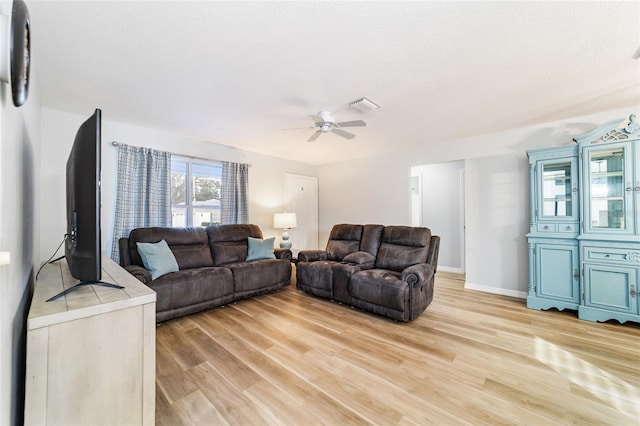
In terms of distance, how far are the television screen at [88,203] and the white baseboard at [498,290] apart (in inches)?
179

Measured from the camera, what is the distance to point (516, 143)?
3.66 m

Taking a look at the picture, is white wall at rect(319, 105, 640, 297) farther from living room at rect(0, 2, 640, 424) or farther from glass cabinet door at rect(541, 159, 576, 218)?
glass cabinet door at rect(541, 159, 576, 218)

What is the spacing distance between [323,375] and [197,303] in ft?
5.93

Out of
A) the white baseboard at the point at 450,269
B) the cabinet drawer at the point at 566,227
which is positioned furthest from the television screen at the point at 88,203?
the white baseboard at the point at 450,269

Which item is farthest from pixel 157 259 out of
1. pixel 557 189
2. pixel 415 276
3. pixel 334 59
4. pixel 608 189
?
pixel 608 189

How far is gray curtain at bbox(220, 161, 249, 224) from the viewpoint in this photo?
4359 millimetres

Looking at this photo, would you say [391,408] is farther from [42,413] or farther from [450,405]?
[42,413]

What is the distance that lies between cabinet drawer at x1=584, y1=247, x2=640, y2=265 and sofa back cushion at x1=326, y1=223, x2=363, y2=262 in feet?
8.74

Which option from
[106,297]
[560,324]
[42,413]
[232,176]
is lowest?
[560,324]

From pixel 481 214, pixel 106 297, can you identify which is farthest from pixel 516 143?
pixel 106 297

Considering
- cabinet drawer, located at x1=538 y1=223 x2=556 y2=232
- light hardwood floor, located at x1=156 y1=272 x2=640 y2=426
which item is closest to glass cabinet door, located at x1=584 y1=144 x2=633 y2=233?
cabinet drawer, located at x1=538 y1=223 x2=556 y2=232

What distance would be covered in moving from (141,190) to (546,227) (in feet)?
17.5

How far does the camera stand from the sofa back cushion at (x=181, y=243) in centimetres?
310

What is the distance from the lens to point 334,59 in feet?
6.45
